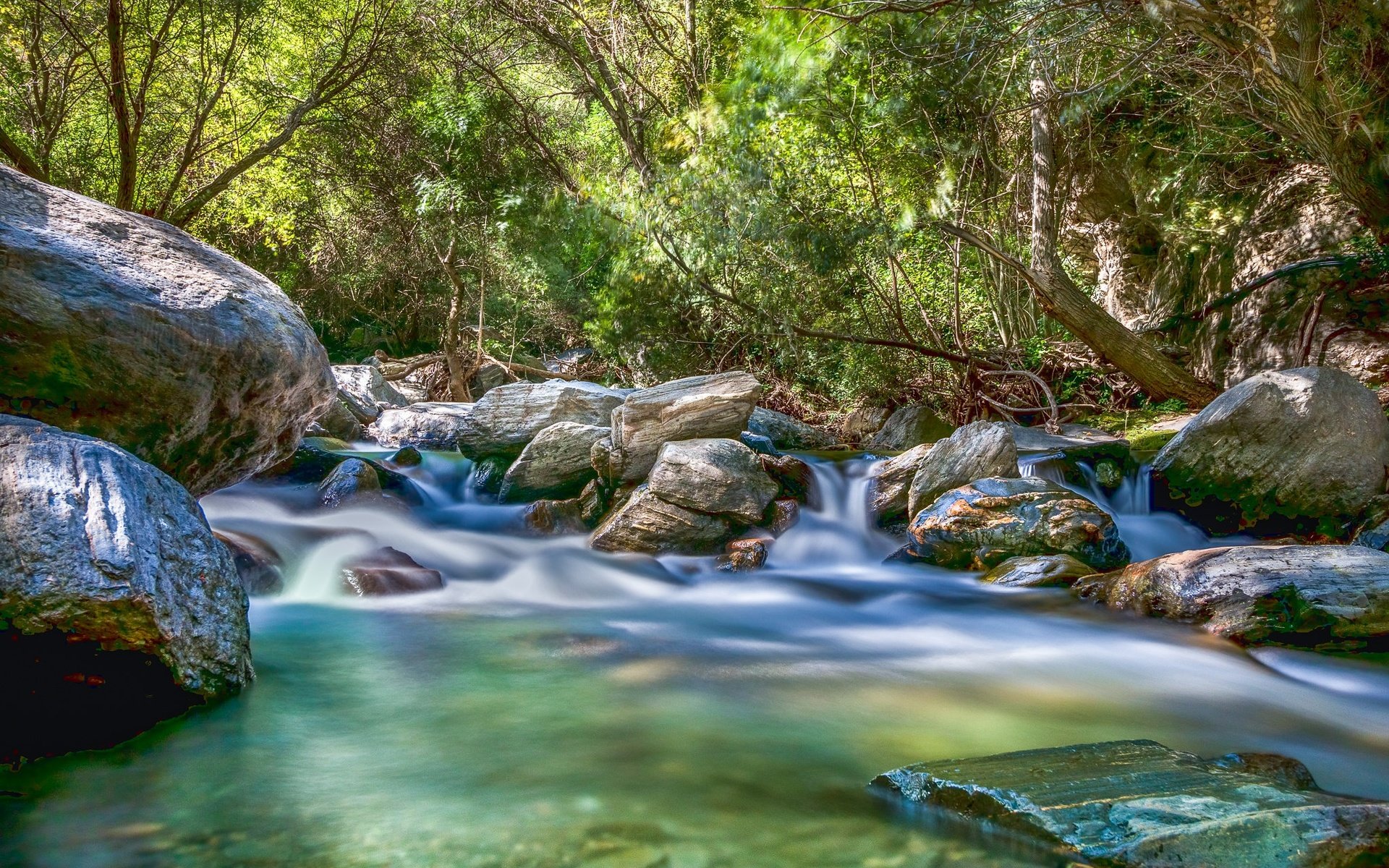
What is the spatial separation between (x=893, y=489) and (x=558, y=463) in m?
3.25

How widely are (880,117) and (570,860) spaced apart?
28.0 ft

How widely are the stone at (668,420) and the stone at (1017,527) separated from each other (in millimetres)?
2321

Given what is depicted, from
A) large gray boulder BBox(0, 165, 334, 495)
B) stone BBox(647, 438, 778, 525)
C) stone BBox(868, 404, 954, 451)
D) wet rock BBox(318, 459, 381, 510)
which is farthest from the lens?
stone BBox(868, 404, 954, 451)

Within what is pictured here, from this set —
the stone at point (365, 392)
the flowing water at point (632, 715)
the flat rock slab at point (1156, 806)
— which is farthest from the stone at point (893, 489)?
the stone at point (365, 392)

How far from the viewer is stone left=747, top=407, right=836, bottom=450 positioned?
10961 mm

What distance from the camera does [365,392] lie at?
13711 mm

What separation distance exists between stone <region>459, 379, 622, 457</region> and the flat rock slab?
21.0ft

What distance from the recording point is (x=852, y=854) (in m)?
2.32

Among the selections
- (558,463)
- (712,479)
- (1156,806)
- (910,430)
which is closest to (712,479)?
(712,479)

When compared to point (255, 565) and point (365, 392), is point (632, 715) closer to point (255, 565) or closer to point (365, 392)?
point (255, 565)

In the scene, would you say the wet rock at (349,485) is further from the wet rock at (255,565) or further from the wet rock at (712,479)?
the wet rock at (712,479)

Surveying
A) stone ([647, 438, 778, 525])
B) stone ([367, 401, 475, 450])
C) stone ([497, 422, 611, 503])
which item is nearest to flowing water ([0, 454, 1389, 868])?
stone ([647, 438, 778, 525])

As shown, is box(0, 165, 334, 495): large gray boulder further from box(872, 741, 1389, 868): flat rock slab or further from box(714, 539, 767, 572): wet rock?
box(872, 741, 1389, 868): flat rock slab

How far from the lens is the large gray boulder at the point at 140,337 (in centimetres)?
418
